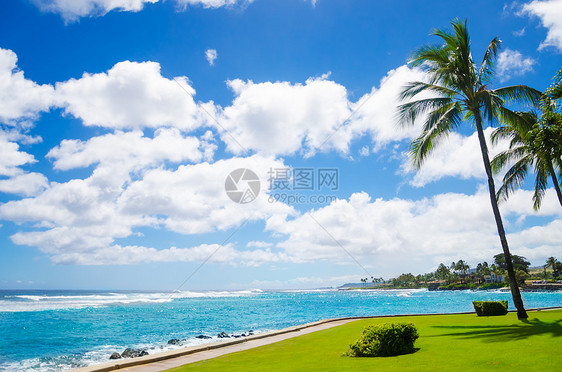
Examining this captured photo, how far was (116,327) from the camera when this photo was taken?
99.1ft

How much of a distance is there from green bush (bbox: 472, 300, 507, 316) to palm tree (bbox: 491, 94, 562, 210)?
5565mm

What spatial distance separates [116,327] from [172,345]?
1390 centimetres

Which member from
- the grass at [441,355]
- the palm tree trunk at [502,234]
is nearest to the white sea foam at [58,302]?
the grass at [441,355]

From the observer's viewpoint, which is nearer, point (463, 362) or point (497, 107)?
point (463, 362)

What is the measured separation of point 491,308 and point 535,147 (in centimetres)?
830

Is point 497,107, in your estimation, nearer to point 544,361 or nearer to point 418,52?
point 418,52

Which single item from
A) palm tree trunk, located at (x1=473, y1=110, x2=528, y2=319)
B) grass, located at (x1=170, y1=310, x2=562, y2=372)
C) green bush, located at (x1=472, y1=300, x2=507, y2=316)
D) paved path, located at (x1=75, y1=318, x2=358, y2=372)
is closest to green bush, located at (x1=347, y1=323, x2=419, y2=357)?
grass, located at (x1=170, y1=310, x2=562, y2=372)

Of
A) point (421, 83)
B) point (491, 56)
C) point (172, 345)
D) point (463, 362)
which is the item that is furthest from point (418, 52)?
point (172, 345)

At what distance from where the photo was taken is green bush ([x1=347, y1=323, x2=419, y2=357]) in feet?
26.0

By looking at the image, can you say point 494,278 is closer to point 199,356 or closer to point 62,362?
point 62,362

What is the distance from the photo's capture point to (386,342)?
7953mm

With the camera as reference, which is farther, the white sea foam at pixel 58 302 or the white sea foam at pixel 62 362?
the white sea foam at pixel 58 302

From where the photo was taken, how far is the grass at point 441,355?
6.15 metres

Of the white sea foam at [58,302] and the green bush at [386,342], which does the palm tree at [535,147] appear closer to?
the green bush at [386,342]
